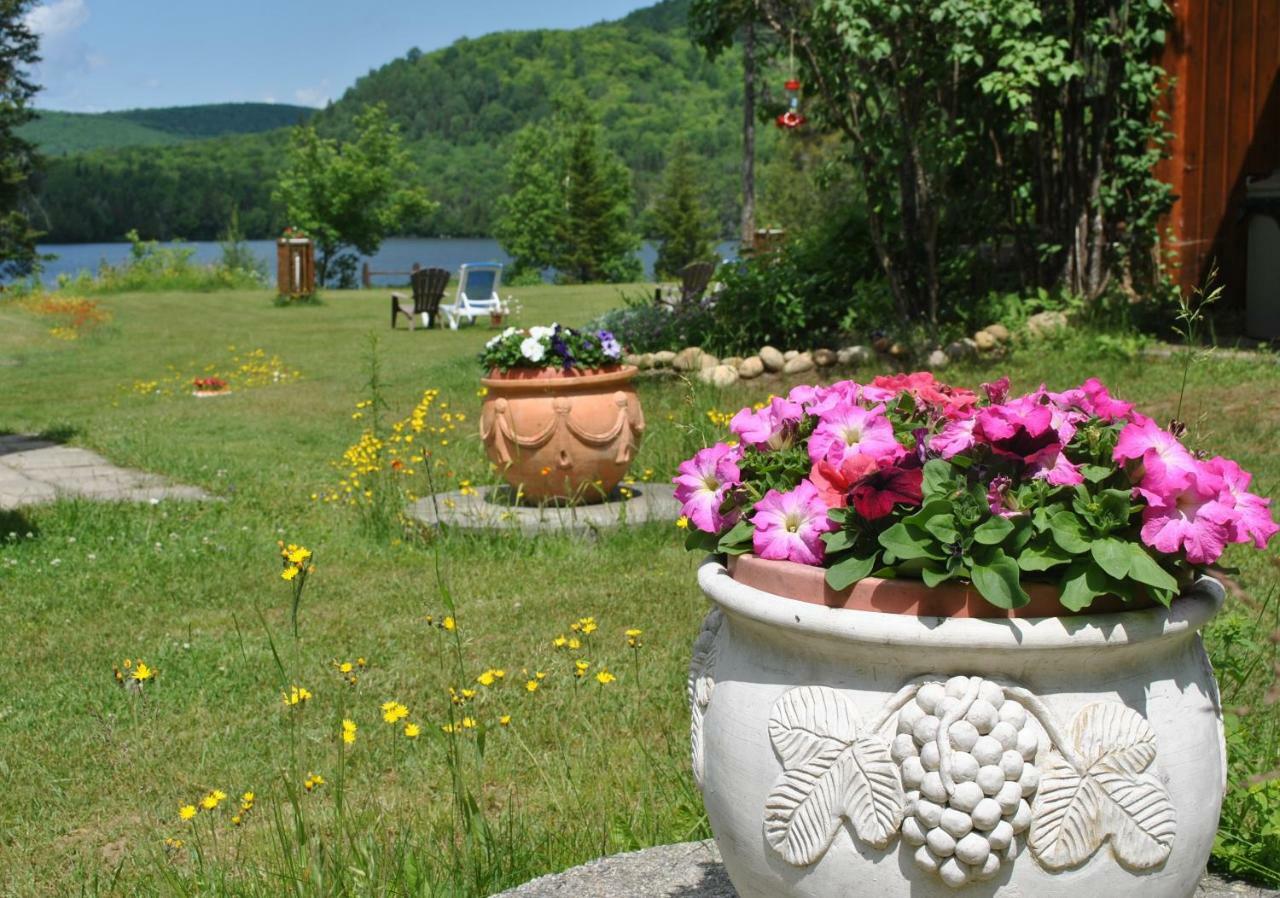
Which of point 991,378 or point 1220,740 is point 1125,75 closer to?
point 991,378

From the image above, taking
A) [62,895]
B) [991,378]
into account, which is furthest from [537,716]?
[991,378]

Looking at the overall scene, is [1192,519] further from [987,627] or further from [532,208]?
[532,208]

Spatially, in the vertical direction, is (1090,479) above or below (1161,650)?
above

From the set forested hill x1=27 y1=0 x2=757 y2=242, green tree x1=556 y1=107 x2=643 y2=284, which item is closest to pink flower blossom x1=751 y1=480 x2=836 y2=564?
green tree x1=556 y1=107 x2=643 y2=284

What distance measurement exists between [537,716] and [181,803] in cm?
102

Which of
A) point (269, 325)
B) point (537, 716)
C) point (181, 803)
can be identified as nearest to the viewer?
point (181, 803)

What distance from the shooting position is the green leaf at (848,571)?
1.88 meters

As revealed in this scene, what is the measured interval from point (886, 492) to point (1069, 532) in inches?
10.4

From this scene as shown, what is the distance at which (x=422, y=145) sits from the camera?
336 ft

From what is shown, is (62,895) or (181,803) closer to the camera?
(62,895)

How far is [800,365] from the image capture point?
9328 mm

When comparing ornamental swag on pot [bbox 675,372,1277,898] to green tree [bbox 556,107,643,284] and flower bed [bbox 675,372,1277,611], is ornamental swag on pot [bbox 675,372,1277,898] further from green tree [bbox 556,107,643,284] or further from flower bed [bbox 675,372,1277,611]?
green tree [bbox 556,107,643,284]

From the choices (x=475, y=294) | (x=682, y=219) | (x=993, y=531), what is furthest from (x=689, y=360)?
(x=682, y=219)

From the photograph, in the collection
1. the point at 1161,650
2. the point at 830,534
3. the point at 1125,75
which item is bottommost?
the point at 1161,650
